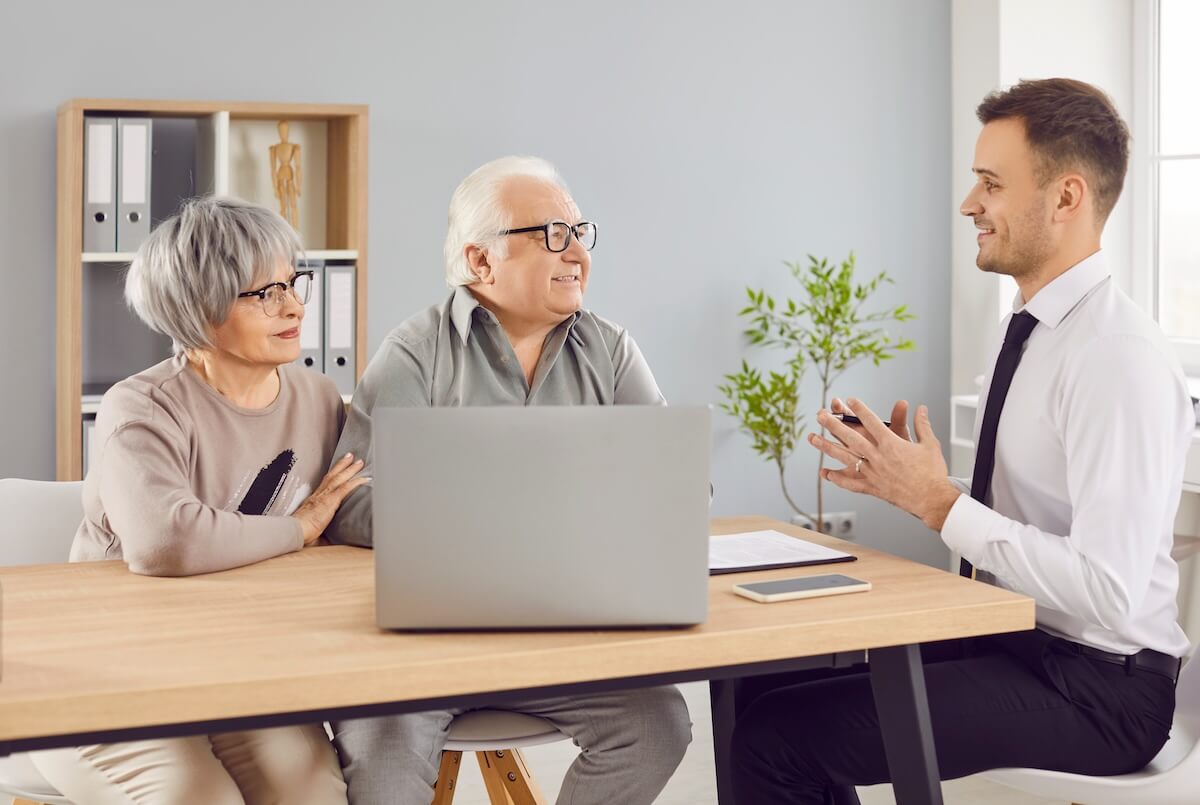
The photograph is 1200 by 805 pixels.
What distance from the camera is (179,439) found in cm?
172

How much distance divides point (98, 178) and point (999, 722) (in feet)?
7.98

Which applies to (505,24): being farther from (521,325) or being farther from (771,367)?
(521,325)

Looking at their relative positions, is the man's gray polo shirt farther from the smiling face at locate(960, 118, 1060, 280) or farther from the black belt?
the black belt

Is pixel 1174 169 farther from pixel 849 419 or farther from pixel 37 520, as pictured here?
pixel 37 520

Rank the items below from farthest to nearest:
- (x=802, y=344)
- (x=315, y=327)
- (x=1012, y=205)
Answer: (x=802, y=344)
(x=315, y=327)
(x=1012, y=205)

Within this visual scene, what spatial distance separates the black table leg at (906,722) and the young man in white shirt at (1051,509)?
0.18m

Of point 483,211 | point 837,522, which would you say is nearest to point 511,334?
point 483,211

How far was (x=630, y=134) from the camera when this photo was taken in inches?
149

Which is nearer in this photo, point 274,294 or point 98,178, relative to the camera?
point 274,294

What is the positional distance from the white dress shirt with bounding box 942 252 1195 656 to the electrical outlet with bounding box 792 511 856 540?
2.20 meters

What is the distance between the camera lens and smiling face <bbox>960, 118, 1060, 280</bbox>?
1.87m

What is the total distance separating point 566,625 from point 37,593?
66 cm

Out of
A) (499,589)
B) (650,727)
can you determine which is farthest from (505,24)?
(499,589)

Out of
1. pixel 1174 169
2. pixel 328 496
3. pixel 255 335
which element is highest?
pixel 1174 169
